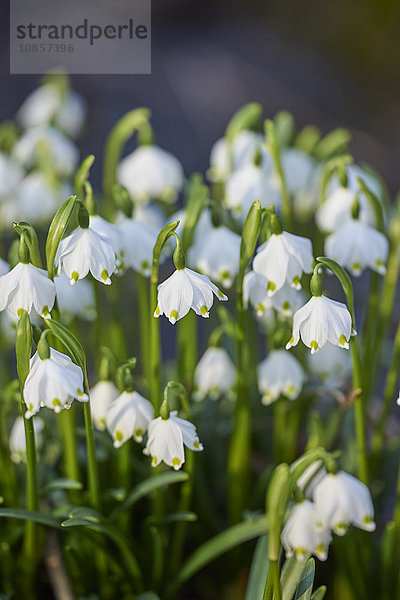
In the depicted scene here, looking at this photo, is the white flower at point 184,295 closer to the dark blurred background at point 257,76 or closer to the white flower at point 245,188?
the white flower at point 245,188

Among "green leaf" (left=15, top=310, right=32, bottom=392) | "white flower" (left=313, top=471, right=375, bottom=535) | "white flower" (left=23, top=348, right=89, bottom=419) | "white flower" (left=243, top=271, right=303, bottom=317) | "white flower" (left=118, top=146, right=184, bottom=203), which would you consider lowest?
"white flower" (left=313, top=471, right=375, bottom=535)

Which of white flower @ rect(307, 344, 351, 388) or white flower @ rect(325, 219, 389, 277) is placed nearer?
white flower @ rect(325, 219, 389, 277)

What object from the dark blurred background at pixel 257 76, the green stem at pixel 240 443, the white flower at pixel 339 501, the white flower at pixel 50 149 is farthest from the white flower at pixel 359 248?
the dark blurred background at pixel 257 76

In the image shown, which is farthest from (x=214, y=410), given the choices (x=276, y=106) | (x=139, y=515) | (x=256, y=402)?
(x=276, y=106)

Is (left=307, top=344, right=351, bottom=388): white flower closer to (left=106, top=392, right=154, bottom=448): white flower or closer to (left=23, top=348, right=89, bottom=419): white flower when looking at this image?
(left=106, top=392, right=154, bottom=448): white flower

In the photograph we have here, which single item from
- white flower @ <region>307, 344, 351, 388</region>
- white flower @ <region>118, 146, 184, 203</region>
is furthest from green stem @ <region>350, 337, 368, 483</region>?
white flower @ <region>118, 146, 184, 203</region>

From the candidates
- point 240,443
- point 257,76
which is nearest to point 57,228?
point 240,443
